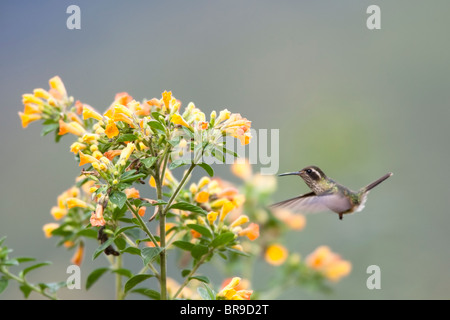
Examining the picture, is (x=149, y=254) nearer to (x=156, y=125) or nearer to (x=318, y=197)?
(x=156, y=125)

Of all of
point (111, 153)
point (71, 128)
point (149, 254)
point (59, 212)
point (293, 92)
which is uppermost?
point (293, 92)

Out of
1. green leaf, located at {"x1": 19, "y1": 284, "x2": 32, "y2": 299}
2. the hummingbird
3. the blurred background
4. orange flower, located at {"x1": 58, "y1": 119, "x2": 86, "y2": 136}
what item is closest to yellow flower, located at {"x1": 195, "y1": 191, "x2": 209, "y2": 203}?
the hummingbird

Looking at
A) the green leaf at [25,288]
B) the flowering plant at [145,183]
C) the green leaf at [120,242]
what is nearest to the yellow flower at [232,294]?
the flowering plant at [145,183]

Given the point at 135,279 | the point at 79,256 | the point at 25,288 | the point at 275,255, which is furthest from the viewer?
the point at 275,255


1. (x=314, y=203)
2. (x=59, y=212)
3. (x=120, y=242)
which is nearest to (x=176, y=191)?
(x=120, y=242)

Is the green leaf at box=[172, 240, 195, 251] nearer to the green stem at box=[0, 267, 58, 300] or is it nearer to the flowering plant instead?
the flowering plant

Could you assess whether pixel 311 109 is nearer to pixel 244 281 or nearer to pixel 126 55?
pixel 126 55
